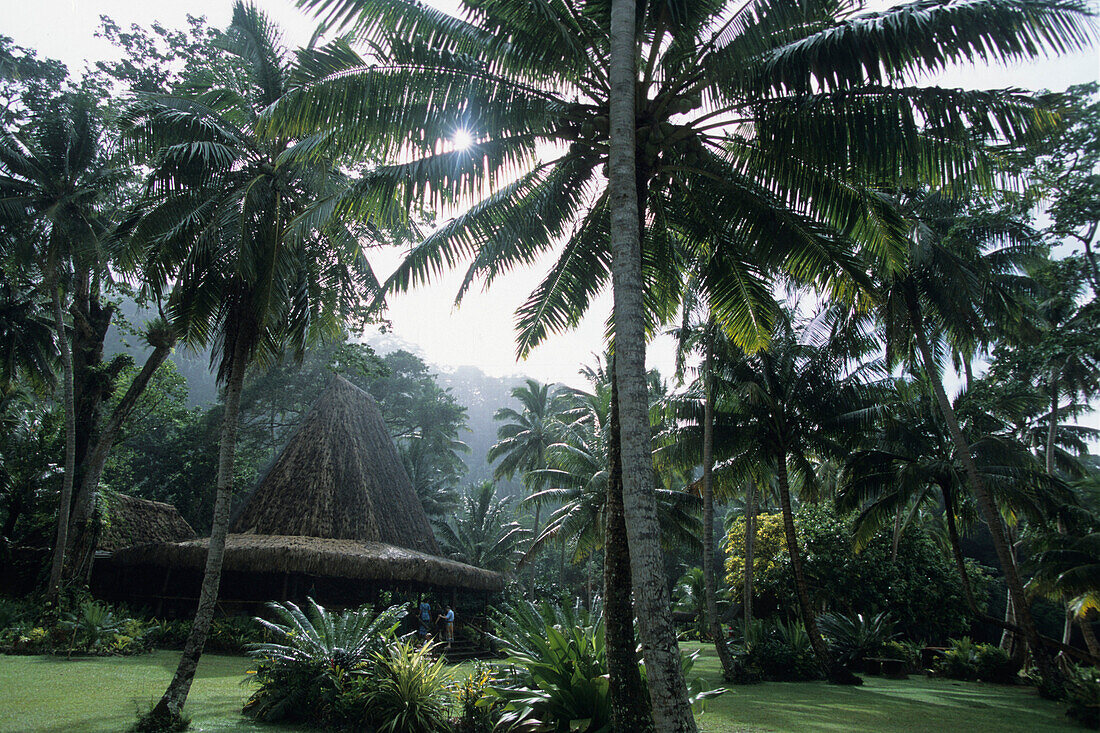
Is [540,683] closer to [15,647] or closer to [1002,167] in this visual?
[1002,167]

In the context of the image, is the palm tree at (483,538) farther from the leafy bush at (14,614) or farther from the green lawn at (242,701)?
the leafy bush at (14,614)

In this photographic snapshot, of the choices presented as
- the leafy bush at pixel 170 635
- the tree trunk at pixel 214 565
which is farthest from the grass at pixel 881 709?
the leafy bush at pixel 170 635

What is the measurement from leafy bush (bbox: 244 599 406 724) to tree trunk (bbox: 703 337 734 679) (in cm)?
840

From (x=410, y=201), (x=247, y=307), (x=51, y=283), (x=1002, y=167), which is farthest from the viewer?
(x=51, y=283)

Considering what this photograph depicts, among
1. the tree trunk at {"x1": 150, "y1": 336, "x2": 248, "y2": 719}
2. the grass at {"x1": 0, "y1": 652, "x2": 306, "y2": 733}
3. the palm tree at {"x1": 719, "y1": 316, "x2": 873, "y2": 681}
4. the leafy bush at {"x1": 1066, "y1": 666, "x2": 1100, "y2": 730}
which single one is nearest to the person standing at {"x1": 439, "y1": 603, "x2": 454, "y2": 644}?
the grass at {"x1": 0, "y1": 652, "x2": 306, "y2": 733}

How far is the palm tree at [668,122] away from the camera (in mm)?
4785

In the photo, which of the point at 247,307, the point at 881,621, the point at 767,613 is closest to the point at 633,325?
the point at 247,307

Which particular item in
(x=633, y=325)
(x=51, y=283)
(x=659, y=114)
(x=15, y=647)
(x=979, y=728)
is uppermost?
(x=51, y=283)

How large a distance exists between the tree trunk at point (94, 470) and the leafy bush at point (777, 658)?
15874mm

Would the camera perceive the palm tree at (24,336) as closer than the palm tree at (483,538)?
Yes

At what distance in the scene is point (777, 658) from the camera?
1444 centimetres

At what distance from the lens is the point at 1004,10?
4.42 meters

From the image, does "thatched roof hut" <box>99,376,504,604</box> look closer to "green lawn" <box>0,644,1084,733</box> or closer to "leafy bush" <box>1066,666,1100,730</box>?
"green lawn" <box>0,644,1084,733</box>

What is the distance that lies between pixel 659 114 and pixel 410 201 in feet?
8.96
